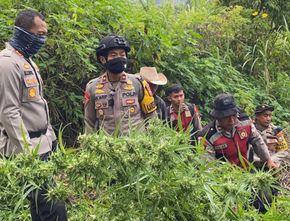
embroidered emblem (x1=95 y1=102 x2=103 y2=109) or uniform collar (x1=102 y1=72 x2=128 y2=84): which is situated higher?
uniform collar (x1=102 y1=72 x2=128 y2=84)

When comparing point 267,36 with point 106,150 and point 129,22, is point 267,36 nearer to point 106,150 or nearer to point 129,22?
point 129,22

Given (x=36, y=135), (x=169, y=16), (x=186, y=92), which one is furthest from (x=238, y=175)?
(x=169, y=16)

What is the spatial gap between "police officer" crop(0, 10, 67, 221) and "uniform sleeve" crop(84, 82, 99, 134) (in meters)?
0.51

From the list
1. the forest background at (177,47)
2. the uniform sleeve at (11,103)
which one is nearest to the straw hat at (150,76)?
the forest background at (177,47)

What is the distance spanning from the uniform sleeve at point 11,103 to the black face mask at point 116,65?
34.5 inches

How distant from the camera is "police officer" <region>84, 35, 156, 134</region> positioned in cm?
439

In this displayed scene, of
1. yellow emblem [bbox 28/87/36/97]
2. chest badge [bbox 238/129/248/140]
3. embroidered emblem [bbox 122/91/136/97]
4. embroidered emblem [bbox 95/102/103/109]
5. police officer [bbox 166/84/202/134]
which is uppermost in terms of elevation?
yellow emblem [bbox 28/87/36/97]

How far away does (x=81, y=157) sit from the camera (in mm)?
2586

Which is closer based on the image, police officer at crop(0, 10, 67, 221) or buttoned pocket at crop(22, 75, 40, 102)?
police officer at crop(0, 10, 67, 221)

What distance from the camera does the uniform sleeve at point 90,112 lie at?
4.50 metres

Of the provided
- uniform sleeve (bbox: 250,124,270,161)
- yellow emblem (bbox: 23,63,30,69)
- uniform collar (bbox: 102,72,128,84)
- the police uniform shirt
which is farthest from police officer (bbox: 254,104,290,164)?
yellow emblem (bbox: 23,63,30,69)

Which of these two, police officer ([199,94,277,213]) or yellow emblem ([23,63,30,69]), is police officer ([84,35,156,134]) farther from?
yellow emblem ([23,63,30,69])

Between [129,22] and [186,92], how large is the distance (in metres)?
1.29

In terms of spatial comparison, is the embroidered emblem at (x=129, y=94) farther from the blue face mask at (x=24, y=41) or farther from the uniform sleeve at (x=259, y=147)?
the uniform sleeve at (x=259, y=147)
